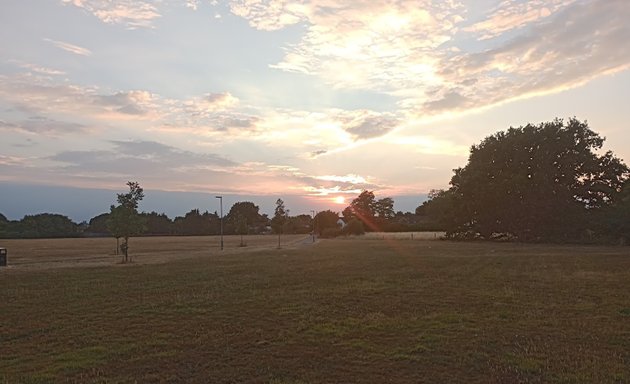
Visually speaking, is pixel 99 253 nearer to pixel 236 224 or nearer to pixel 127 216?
pixel 127 216

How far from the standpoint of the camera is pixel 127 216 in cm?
3834

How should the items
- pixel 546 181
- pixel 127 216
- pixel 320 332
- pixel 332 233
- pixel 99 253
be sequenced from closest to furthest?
1. pixel 320 332
2. pixel 127 216
3. pixel 99 253
4. pixel 546 181
5. pixel 332 233

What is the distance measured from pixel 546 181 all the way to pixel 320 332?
5456 centimetres

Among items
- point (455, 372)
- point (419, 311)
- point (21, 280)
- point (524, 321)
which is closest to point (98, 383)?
point (455, 372)

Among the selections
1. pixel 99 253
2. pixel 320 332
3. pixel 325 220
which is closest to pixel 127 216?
pixel 99 253

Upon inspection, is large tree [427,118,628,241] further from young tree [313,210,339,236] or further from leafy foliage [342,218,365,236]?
young tree [313,210,339,236]

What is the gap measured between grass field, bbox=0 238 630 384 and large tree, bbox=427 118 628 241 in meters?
43.9

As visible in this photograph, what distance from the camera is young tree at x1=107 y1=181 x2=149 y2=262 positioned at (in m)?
38.3

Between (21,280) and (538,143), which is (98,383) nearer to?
(21,280)

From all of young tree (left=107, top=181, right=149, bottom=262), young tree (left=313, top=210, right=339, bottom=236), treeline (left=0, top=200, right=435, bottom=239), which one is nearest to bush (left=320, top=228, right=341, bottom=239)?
treeline (left=0, top=200, right=435, bottom=239)

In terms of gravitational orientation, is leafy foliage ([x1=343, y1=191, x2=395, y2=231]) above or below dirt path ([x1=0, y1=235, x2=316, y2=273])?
above

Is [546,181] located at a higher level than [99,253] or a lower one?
higher

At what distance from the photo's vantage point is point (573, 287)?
54.3 feet

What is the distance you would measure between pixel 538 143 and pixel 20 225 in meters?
121
